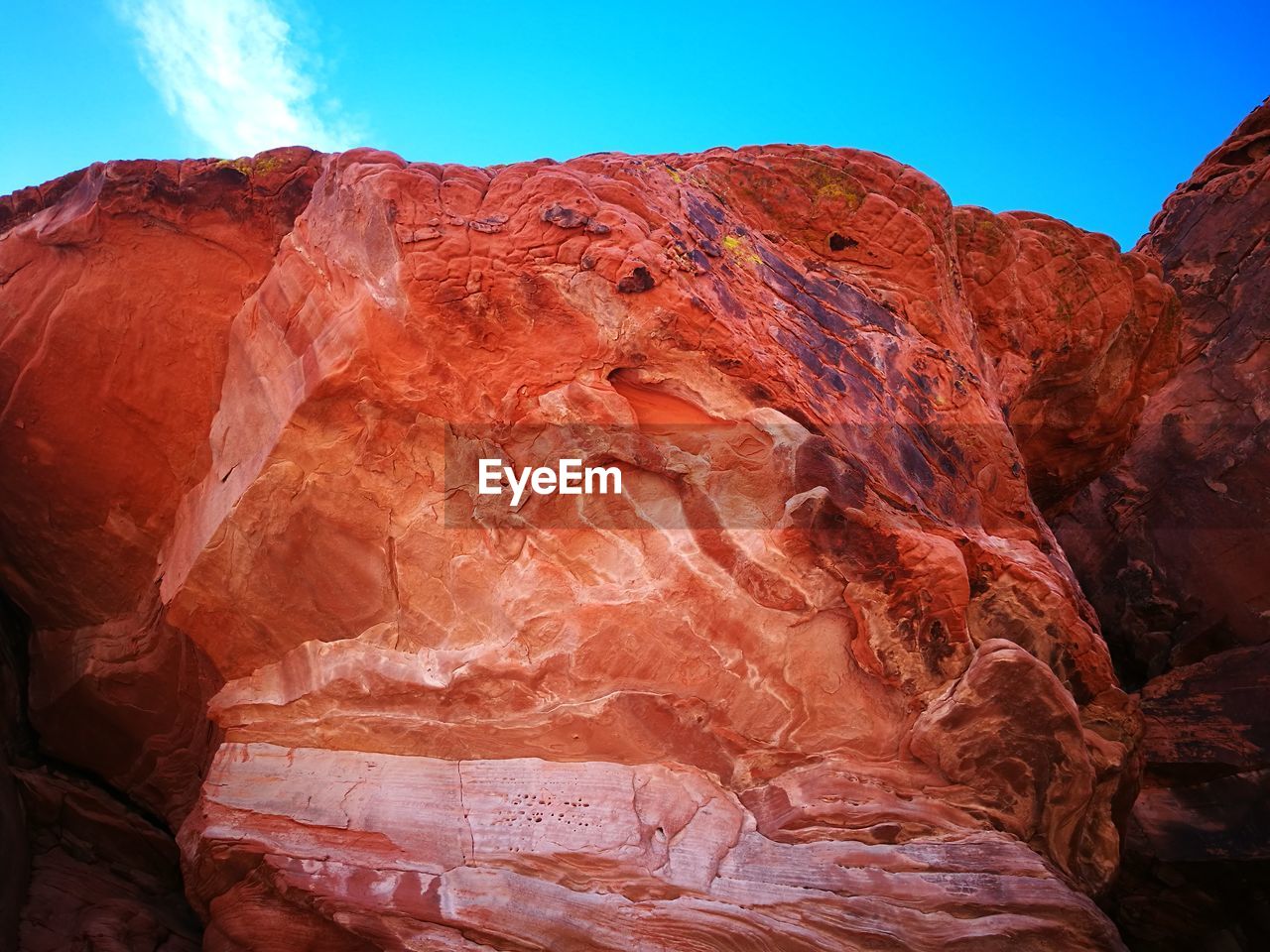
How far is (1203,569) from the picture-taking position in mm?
12273

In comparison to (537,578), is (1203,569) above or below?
above

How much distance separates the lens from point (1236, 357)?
13.1 metres

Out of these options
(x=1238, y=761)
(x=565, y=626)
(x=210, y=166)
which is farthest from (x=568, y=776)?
(x=1238, y=761)

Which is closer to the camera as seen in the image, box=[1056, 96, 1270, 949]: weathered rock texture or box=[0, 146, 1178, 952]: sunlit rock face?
box=[0, 146, 1178, 952]: sunlit rock face

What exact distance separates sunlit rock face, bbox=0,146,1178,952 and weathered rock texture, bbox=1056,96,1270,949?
3452 mm

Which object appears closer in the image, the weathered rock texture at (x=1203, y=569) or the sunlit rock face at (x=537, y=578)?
the sunlit rock face at (x=537, y=578)

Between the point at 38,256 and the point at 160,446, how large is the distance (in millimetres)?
1854

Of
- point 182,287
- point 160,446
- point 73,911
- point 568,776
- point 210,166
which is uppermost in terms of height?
point 210,166

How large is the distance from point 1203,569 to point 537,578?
31.6 ft

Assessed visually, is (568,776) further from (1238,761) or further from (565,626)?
(1238,761)

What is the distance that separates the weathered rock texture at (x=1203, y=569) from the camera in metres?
9.59

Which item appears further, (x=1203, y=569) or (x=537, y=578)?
(x=1203, y=569)

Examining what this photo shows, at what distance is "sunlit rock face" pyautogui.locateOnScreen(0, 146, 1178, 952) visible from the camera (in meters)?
5.81

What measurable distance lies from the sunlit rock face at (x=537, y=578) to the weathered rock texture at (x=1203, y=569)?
3.45 m
